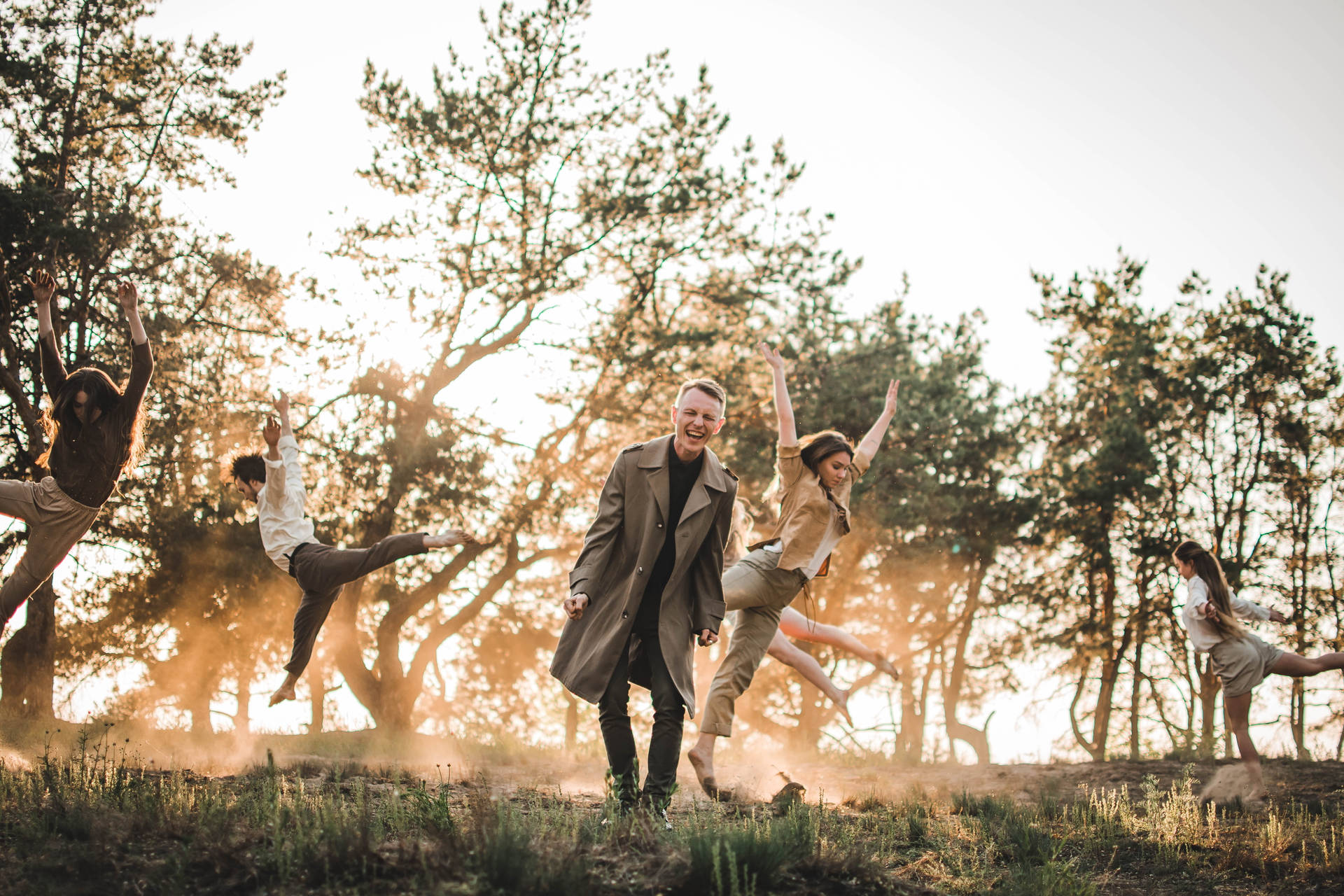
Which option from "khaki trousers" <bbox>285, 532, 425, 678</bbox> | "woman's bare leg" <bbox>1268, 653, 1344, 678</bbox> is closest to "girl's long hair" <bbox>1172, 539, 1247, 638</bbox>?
"woman's bare leg" <bbox>1268, 653, 1344, 678</bbox>

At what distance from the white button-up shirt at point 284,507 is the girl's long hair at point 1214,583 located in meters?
6.60

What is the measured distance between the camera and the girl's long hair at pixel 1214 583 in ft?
24.7

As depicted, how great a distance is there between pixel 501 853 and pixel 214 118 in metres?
15.6

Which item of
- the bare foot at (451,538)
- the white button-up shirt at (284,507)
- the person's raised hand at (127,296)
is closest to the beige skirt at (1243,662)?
the bare foot at (451,538)

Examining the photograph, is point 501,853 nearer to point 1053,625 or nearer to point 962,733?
point 1053,625

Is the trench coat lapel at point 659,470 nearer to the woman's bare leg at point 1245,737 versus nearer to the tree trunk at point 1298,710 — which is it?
the woman's bare leg at point 1245,737

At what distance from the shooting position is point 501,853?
10.5 ft

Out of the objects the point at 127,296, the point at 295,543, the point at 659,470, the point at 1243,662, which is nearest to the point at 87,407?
the point at 127,296

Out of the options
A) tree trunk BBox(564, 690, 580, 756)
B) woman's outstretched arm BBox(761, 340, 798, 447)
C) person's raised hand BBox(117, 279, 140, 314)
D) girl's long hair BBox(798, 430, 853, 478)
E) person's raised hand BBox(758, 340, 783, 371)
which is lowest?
tree trunk BBox(564, 690, 580, 756)

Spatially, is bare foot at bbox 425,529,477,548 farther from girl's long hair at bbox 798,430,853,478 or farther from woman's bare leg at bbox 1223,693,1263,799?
woman's bare leg at bbox 1223,693,1263,799

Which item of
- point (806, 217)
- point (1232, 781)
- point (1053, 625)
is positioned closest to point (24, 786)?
point (1232, 781)

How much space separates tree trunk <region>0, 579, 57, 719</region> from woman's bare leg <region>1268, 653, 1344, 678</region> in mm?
14505

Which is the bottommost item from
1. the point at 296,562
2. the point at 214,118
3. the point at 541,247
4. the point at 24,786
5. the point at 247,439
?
the point at 24,786

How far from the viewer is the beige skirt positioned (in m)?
7.32
